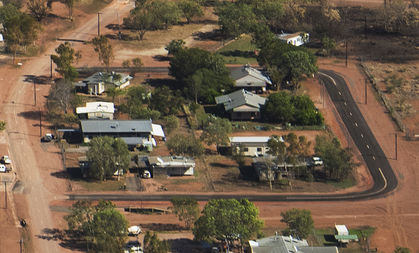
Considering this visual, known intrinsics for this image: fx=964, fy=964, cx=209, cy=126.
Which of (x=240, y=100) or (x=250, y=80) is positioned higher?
Answer: (x=250, y=80)

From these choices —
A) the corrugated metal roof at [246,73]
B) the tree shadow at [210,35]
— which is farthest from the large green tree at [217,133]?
the tree shadow at [210,35]

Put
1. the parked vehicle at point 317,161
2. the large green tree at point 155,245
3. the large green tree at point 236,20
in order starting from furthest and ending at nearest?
1. the large green tree at point 236,20
2. the parked vehicle at point 317,161
3. the large green tree at point 155,245

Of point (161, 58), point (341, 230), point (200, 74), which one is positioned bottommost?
point (341, 230)

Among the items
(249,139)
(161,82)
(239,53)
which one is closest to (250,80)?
(161,82)

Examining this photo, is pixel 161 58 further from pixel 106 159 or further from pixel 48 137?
pixel 106 159

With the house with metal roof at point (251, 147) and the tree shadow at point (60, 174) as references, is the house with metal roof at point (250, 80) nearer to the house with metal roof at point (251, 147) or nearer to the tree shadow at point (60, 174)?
the house with metal roof at point (251, 147)

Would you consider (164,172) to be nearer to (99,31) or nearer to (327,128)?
(327,128)

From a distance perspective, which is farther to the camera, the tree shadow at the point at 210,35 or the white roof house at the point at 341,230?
the tree shadow at the point at 210,35
